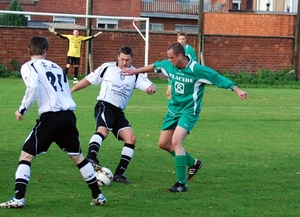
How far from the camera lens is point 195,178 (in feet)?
30.2

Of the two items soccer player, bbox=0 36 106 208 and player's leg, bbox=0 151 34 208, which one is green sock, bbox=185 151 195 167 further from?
player's leg, bbox=0 151 34 208

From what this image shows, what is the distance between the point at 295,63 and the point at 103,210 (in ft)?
84.1

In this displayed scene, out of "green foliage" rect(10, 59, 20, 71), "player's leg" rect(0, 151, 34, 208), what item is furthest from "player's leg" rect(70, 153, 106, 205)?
"green foliage" rect(10, 59, 20, 71)

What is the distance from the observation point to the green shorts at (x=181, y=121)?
8.52 m

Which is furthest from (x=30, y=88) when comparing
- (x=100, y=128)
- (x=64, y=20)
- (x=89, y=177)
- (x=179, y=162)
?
(x=64, y=20)

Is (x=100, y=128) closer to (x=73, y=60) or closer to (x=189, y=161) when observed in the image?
(x=189, y=161)

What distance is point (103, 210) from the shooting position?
7.14 m

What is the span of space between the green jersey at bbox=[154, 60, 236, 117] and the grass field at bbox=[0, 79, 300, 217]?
1013 mm

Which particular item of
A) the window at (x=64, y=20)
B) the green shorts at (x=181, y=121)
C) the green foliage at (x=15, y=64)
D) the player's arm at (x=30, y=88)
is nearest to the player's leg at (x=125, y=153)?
the green shorts at (x=181, y=121)

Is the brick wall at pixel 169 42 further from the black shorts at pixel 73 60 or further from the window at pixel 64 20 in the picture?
the black shorts at pixel 73 60

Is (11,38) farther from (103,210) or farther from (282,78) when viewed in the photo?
(103,210)

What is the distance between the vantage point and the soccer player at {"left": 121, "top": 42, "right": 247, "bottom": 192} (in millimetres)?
8352

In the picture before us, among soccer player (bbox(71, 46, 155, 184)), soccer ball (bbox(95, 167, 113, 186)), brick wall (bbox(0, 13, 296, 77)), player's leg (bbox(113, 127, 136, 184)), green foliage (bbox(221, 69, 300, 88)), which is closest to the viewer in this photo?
soccer ball (bbox(95, 167, 113, 186))

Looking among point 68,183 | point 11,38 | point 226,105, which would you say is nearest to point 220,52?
point 11,38
